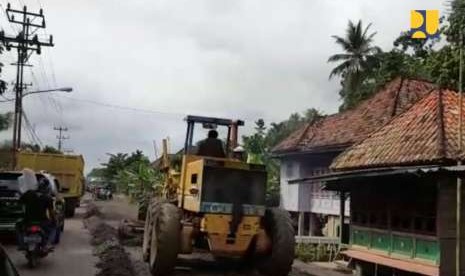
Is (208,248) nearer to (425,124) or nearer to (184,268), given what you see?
(184,268)

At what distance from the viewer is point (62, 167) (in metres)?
27.2

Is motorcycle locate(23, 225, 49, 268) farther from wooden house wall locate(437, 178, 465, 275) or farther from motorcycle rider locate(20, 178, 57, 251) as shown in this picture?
wooden house wall locate(437, 178, 465, 275)

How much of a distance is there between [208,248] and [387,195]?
6.06 meters

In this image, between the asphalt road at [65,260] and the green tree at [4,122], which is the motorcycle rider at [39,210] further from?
the green tree at [4,122]

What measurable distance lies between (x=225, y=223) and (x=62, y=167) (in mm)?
17979

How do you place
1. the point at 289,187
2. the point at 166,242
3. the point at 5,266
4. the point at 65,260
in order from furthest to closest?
the point at 289,187
the point at 65,260
the point at 166,242
the point at 5,266

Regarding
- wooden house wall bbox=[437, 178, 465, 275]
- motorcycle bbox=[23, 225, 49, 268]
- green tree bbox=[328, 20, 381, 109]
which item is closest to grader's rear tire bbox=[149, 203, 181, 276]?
motorcycle bbox=[23, 225, 49, 268]

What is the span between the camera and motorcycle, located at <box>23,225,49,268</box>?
1243 centimetres

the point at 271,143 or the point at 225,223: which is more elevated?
the point at 271,143

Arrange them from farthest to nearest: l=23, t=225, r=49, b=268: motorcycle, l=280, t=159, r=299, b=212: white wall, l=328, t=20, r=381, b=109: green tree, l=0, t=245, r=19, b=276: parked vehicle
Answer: l=328, t=20, r=381, b=109: green tree < l=280, t=159, r=299, b=212: white wall < l=23, t=225, r=49, b=268: motorcycle < l=0, t=245, r=19, b=276: parked vehicle

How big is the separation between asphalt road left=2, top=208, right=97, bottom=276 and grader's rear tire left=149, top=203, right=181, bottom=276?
1633 mm

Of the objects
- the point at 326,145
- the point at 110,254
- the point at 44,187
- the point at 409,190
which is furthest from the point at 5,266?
the point at 326,145

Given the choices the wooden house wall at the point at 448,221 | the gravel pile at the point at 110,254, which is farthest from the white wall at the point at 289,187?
the wooden house wall at the point at 448,221

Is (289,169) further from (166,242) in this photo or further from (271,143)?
(271,143)
